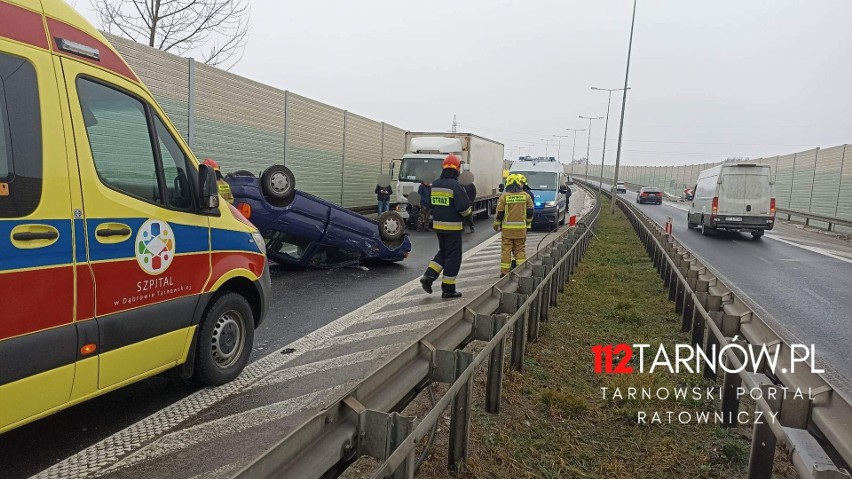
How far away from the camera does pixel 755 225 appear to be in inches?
706

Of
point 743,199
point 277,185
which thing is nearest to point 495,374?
point 277,185

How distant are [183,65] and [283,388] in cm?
1007

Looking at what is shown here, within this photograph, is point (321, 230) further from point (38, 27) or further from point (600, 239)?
point (600, 239)

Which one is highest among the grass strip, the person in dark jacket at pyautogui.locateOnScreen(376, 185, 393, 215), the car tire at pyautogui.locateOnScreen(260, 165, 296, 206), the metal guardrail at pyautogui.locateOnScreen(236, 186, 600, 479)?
the car tire at pyautogui.locateOnScreen(260, 165, 296, 206)

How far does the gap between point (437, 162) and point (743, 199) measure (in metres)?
10.3

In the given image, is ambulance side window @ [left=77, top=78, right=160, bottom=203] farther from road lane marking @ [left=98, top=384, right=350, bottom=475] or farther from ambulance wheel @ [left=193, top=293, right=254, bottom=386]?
road lane marking @ [left=98, top=384, right=350, bottom=475]

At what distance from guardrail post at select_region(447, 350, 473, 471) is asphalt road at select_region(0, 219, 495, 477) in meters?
2.28

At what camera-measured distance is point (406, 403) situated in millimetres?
2902

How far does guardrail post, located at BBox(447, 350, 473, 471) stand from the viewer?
3.07 metres

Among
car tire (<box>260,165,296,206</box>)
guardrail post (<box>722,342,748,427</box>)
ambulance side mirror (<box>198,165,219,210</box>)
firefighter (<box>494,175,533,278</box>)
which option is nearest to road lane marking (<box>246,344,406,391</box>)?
ambulance side mirror (<box>198,165,219,210</box>)

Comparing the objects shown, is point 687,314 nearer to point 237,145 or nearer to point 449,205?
point 449,205

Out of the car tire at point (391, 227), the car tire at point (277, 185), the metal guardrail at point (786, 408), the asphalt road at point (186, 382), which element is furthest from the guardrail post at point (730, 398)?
the car tire at point (391, 227)

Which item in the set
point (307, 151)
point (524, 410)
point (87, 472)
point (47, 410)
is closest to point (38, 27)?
point (47, 410)

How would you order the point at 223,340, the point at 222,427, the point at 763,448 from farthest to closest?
the point at 223,340 < the point at 222,427 < the point at 763,448
